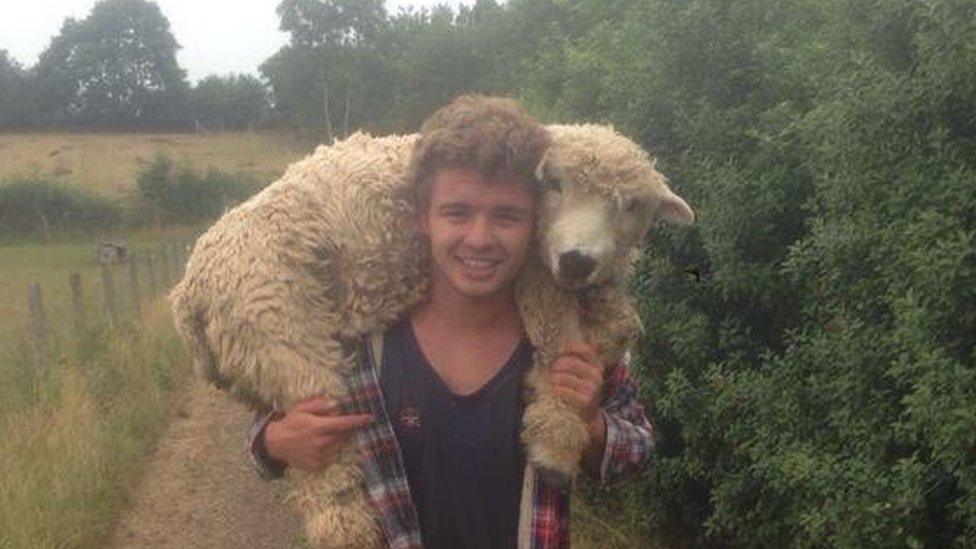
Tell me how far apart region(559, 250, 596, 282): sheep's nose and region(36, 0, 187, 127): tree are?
4802 cm

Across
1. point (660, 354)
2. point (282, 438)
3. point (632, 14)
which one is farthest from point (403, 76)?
point (282, 438)

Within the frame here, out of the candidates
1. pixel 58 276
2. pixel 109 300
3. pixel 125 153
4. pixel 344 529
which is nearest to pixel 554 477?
pixel 344 529

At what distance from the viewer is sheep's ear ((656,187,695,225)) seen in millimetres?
2611

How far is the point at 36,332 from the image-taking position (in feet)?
31.0

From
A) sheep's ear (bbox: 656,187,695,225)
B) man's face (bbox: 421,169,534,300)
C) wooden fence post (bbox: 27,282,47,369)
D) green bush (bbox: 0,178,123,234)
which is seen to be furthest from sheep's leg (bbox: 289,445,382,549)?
green bush (bbox: 0,178,123,234)

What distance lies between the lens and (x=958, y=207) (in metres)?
3.90

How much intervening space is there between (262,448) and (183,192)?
114ft

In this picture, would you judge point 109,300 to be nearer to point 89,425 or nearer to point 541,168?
point 89,425

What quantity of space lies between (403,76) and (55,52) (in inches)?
1077

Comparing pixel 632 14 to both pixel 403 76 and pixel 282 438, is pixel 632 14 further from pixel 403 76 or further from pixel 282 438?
pixel 403 76

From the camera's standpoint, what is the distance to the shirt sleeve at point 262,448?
244 centimetres

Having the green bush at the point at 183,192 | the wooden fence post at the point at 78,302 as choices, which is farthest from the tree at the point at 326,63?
the wooden fence post at the point at 78,302

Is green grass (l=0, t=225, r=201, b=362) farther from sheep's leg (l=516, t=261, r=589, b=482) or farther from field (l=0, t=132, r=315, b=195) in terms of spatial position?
sheep's leg (l=516, t=261, r=589, b=482)

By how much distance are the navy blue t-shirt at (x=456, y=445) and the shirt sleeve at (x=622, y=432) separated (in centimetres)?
22
